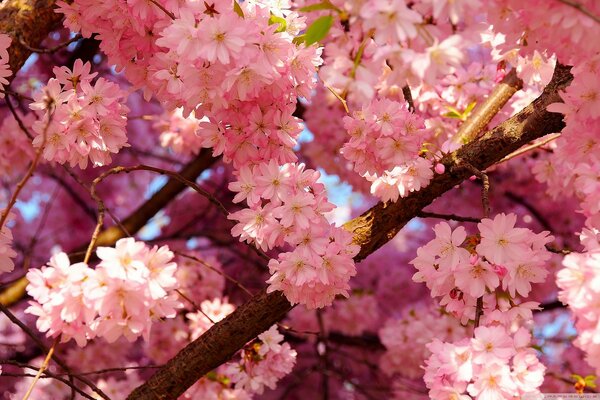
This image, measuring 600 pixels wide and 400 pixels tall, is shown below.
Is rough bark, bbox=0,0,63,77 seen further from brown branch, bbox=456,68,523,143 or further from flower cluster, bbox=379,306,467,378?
flower cluster, bbox=379,306,467,378

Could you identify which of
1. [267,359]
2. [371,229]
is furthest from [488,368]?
[267,359]

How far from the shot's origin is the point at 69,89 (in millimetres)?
1861

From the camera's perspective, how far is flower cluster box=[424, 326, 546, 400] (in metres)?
1.39

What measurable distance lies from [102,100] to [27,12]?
646 millimetres

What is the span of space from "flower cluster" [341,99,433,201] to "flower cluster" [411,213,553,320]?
0.93ft

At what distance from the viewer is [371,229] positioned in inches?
76.3

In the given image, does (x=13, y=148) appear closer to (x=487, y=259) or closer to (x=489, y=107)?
(x=489, y=107)

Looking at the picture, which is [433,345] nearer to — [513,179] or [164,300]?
[164,300]

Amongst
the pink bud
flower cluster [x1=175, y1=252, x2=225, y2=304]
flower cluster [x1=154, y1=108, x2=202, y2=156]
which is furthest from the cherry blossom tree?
flower cluster [x1=154, y1=108, x2=202, y2=156]

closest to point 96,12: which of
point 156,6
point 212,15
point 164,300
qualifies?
point 156,6

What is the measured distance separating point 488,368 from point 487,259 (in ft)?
0.80

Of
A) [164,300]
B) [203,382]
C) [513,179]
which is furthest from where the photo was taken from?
[513,179]

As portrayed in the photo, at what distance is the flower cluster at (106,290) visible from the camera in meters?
1.32

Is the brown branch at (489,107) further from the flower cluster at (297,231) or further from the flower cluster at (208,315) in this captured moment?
the flower cluster at (208,315)
